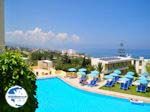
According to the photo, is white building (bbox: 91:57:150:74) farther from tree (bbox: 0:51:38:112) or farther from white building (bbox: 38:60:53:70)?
tree (bbox: 0:51:38:112)

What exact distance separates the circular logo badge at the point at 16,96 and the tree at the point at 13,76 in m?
0.27

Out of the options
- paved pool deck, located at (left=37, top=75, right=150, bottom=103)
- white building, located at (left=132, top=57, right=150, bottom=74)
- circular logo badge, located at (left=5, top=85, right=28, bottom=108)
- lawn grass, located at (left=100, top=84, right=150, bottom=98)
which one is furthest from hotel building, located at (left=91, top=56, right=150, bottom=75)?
circular logo badge, located at (left=5, top=85, right=28, bottom=108)

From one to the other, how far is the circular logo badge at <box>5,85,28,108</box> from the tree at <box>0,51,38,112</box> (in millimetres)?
265

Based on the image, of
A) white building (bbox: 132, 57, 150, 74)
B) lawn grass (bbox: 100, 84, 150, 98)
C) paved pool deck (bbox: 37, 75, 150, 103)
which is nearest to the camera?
paved pool deck (bbox: 37, 75, 150, 103)

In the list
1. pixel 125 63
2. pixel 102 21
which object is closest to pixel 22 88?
pixel 125 63

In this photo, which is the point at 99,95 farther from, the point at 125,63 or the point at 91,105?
the point at 125,63

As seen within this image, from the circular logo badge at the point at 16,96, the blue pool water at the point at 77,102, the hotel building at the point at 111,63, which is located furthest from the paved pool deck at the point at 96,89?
the circular logo badge at the point at 16,96

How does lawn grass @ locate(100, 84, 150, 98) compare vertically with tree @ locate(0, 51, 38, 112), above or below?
below

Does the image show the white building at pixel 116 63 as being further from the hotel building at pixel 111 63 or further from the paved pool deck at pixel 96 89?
the paved pool deck at pixel 96 89

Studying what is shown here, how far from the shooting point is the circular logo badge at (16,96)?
7.94 metres

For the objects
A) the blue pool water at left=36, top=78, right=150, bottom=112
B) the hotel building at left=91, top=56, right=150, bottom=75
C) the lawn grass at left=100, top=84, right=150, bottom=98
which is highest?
the hotel building at left=91, top=56, right=150, bottom=75

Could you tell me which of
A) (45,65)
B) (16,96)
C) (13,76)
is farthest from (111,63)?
(16,96)

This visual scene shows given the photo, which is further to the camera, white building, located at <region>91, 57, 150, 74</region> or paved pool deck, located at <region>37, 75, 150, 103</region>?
white building, located at <region>91, 57, 150, 74</region>

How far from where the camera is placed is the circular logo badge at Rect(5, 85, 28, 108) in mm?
7941
